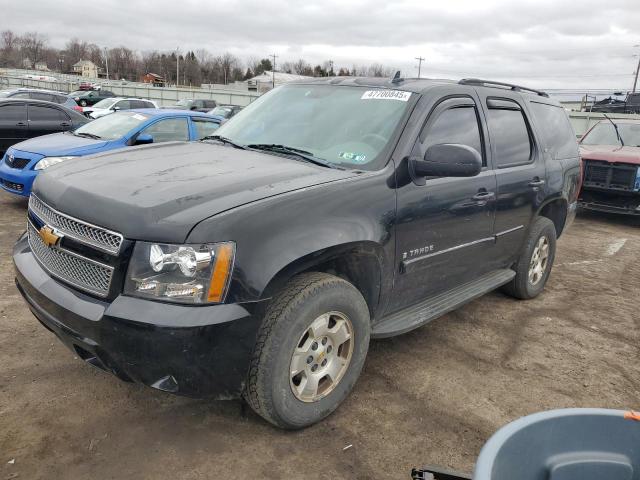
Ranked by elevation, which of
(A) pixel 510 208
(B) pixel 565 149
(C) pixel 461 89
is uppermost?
(C) pixel 461 89

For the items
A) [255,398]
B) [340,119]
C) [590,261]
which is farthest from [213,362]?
[590,261]

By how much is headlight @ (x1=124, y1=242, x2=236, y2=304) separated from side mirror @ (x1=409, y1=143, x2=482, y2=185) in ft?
4.63

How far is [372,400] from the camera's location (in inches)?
126

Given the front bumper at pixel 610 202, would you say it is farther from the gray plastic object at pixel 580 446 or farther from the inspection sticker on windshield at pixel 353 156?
the gray plastic object at pixel 580 446

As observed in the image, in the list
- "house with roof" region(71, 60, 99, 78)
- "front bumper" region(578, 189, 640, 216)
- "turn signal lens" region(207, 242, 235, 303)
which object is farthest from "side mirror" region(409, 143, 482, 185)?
"house with roof" region(71, 60, 99, 78)

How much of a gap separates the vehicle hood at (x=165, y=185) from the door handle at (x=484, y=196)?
1.22 m

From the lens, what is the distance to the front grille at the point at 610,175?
29.5 ft

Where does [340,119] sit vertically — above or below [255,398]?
above

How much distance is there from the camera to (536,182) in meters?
Result: 4.51

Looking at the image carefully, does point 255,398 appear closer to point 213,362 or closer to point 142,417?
point 213,362

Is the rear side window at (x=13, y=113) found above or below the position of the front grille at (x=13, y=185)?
above

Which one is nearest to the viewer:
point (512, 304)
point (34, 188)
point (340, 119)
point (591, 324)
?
point (34, 188)

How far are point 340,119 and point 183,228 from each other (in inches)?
64.7

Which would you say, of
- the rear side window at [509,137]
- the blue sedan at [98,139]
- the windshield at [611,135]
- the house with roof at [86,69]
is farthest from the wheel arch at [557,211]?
the house with roof at [86,69]
